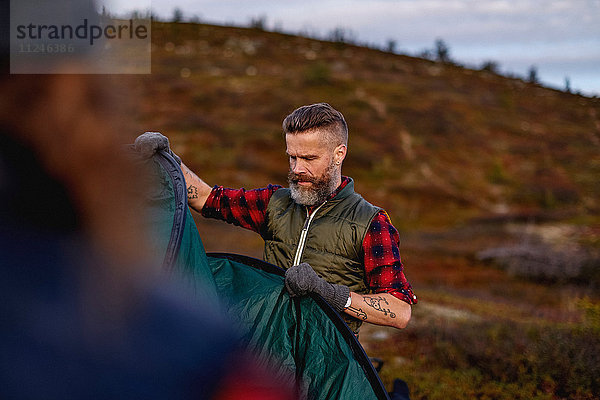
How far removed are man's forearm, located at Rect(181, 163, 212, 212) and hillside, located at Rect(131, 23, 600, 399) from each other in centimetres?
150

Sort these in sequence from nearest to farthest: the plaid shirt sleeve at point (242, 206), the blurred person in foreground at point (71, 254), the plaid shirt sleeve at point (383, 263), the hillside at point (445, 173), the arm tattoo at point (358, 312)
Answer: the blurred person in foreground at point (71, 254) < the arm tattoo at point (358, 312) < the plaid shirt sleeve at point (383, 263) < the plaid shirt sleeve at point (242, 206) < the hillside at point (445, 173)

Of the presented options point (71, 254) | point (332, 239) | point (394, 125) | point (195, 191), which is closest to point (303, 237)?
point (332, 239)

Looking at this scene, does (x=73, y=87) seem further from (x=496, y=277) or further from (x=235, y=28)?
(x=235, y=28)

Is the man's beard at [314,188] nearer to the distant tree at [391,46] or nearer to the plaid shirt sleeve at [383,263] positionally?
the plaid shirt sleeve at [383,263]

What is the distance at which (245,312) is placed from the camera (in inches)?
80.9

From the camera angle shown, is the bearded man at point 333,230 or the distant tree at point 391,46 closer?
the bearded man at point 333,230

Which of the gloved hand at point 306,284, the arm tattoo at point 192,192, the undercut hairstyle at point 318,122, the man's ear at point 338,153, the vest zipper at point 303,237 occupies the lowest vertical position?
the gloved hand at point 306,284

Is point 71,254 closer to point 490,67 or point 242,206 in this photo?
point 242,206

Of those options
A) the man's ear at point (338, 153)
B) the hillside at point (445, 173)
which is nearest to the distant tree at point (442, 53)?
the hillside at point (445, 173)

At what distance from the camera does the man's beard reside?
2709mm

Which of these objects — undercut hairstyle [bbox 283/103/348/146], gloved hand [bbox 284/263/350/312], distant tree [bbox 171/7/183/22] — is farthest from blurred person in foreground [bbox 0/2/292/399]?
distant tree [bbox 171/7/183/22]

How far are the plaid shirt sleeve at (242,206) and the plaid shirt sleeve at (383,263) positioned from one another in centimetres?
73

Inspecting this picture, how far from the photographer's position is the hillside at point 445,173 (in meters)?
5.43

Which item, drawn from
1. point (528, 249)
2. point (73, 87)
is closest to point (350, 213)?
point (73, 87)
